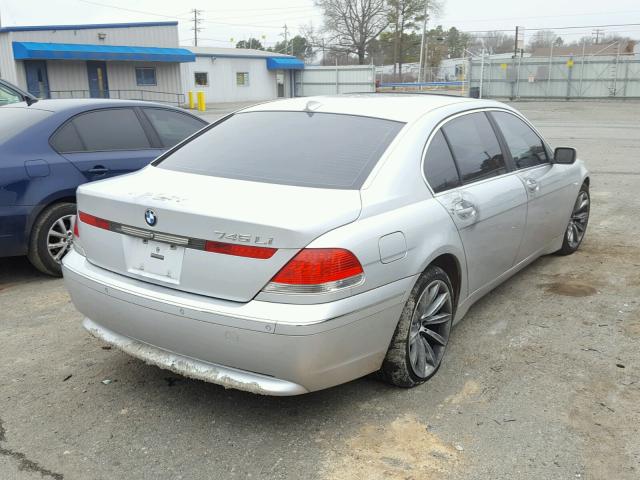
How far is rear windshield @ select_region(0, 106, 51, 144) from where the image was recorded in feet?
16.6

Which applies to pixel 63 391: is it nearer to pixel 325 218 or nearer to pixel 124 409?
pixel 124 409

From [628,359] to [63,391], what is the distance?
131 inches

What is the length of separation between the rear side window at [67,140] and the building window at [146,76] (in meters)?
33.3

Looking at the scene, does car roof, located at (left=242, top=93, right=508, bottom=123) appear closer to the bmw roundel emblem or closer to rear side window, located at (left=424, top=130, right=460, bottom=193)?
rear side window, located at (left=424, top=130, right=460, bottom=193)

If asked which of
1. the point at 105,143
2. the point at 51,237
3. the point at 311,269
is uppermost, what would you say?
the point at 105,143

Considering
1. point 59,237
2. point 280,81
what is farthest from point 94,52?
point 59,237

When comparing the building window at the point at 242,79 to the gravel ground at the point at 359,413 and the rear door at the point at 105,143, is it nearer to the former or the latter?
the rear door at the point at 105,143

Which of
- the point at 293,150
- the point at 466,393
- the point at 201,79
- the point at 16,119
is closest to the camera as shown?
the point at 466,393

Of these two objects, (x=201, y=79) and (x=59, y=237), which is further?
(x=201, y=79)

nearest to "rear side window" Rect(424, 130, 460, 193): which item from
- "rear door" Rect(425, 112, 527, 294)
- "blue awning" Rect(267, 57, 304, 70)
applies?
"rear door" Rect(425, 112, 527, 294)

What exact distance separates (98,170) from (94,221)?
93.0 inches

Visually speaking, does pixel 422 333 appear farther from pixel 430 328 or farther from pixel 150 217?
pixel 150 217

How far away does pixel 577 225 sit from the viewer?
591 cm

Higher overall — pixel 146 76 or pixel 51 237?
pixel 146 76
